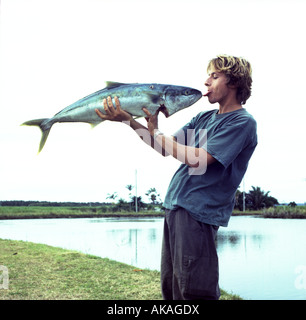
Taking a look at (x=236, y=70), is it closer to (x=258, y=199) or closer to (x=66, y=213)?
(x=66, y=213)

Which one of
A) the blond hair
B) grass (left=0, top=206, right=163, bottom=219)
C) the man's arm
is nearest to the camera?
the man's arm

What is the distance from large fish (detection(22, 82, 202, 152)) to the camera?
1704 mm

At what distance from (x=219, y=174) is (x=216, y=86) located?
0.42m

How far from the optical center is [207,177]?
5.80 ft

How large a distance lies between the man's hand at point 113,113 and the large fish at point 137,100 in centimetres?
2

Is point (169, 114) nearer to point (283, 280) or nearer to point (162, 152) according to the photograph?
point (162, 152)

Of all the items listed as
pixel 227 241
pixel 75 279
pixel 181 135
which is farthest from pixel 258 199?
pixel 181 135

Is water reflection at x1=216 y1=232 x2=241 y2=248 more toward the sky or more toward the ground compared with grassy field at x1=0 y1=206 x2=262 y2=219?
more toward the sky

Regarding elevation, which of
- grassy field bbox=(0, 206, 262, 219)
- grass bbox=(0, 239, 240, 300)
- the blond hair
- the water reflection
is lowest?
grassy field bbox=(0, 206, 262, 219)

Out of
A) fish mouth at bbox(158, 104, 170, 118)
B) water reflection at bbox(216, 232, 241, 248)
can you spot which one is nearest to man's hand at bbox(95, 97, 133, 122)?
fish mouth at bbox(158, 104, 170, 118)

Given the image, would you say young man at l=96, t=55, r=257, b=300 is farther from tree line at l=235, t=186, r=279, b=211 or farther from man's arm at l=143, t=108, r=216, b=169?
tree line at l=235, t=186, r=279, b=211

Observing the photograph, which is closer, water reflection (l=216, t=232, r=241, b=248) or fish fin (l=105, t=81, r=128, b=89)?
fish fin (l=105, t=81, r=128, b=89)

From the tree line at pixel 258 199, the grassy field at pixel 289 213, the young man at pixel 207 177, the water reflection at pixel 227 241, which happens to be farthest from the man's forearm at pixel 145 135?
the tree line at pixel 258 199
